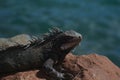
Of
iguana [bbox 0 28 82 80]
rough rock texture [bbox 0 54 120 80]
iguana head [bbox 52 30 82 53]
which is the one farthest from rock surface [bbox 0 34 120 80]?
iguana head [bbox 52 30 82 53]

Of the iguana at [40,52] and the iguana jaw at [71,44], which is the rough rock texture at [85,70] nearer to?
the iguana at [40,52]

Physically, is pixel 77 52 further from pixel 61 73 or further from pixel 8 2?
pixel 61 73

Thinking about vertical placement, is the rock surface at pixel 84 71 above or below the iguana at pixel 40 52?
below

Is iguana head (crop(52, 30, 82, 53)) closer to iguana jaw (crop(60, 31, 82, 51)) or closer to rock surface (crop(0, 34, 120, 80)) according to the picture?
iguana jaw (crop(60, 31, 82, 51))

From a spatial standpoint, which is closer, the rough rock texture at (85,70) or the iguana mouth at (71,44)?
the rough rock texture at (85,70)

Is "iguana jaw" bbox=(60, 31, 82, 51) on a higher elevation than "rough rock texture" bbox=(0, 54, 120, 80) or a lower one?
higher

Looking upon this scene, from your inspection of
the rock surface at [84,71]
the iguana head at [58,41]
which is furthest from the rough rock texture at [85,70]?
the iguana head at [58,41]
